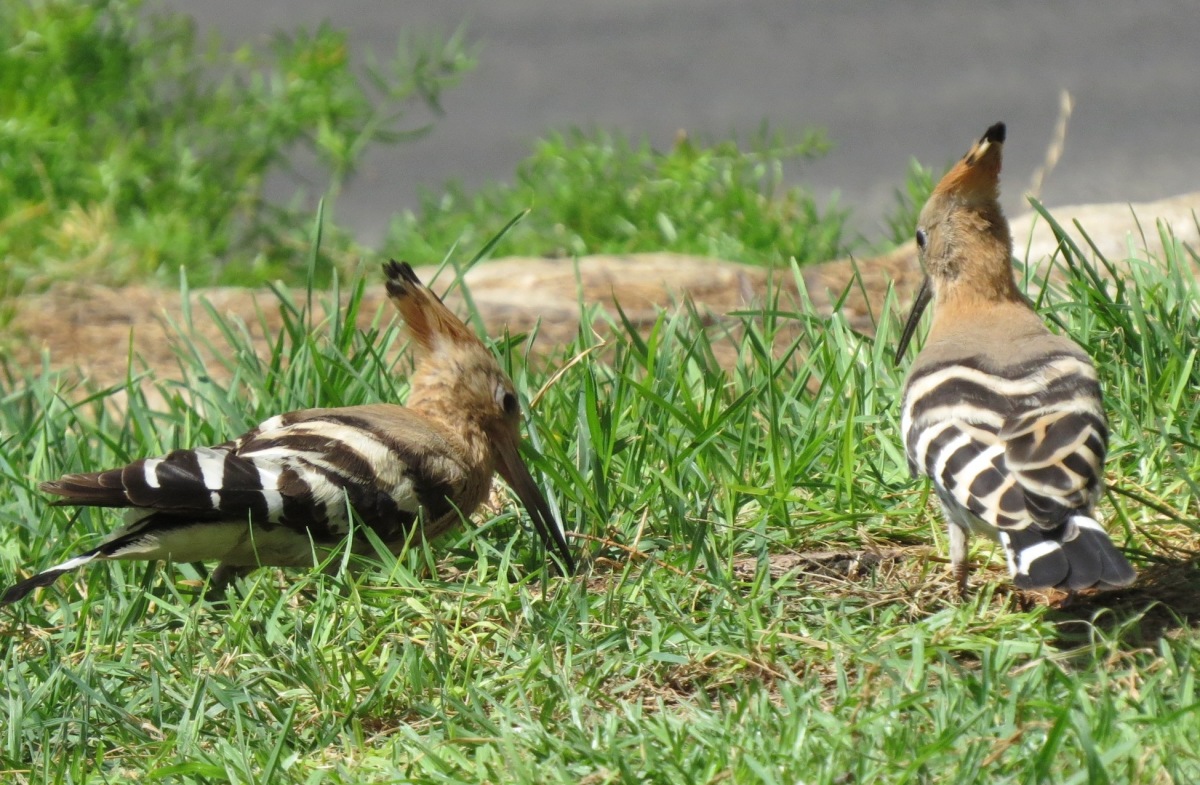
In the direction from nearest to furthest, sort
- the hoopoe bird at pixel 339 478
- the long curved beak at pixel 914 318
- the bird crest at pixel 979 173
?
the hoopoe bird at pixel 339 478 → the bird crest at pixel 979 173 → the long curved beak at pixel 914 318

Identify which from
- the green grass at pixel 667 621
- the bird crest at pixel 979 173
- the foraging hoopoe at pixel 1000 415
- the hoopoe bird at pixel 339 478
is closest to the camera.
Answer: the green grass at pixel 667 621

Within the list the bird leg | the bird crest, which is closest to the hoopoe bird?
the bird leg

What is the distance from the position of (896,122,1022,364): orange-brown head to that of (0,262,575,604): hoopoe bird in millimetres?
1101

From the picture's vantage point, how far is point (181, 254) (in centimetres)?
732

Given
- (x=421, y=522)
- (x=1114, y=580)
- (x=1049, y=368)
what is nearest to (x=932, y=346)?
(x=1049, y=368)

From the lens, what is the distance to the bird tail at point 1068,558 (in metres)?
2.80

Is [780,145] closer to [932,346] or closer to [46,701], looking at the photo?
[932,346]

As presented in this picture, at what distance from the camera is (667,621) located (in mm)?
3180

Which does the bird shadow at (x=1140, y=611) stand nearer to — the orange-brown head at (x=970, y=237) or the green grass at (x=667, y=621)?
the green grass at (x=667, y=621)

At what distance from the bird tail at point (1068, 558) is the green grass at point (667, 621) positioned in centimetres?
15

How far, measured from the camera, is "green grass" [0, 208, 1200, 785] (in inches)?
104

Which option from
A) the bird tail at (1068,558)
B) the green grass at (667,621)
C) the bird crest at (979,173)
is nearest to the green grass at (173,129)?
the green grass at (667,621)

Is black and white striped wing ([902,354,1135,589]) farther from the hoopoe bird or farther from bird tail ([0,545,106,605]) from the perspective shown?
bird tail ([0,545,106,605])

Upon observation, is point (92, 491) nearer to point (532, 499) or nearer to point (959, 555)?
point (532, 499)
